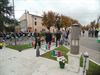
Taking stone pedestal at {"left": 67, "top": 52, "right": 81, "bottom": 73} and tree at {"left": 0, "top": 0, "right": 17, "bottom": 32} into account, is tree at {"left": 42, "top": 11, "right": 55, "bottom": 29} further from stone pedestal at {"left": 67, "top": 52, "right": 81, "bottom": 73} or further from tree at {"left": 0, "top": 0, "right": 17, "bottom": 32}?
stone pedestal at {"left": 67, "top": 52, "right": 81, "bottom": 73}

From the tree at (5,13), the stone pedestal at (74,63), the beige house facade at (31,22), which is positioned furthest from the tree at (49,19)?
the stone pedestal at (74,63)

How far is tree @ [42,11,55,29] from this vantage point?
57.2m

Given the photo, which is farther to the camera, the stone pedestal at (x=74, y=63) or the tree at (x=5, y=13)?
the tree at (x=5, y=13)

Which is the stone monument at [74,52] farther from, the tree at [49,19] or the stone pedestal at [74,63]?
the tree at [49,19]

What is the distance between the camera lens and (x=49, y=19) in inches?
2272

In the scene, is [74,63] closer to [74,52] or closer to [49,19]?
[74,52]

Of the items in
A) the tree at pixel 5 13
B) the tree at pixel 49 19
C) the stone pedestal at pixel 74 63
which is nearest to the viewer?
the stone pedestal at pixel 74 63

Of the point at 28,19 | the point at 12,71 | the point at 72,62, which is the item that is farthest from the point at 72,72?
the point at 28,19

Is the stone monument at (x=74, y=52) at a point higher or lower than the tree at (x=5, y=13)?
lower

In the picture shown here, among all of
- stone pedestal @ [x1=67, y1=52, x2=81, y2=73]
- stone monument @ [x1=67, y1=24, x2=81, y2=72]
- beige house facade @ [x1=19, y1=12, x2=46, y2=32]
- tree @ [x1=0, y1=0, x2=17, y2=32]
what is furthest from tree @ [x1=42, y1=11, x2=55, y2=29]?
stone pedestal @ [x1=67, y1=52, x2=81, y2=73]

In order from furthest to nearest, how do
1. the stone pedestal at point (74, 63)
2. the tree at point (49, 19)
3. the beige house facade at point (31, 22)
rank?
the beige house facade at point (31, 22)
the tree at point (49, 19)
the stone pedestal at point (74, 63)

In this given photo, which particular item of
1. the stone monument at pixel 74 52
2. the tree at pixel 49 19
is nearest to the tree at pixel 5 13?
the tree at pixel 49 19

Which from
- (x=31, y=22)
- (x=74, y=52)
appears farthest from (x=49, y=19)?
(x=74, y=52)

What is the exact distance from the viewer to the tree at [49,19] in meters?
57.2
